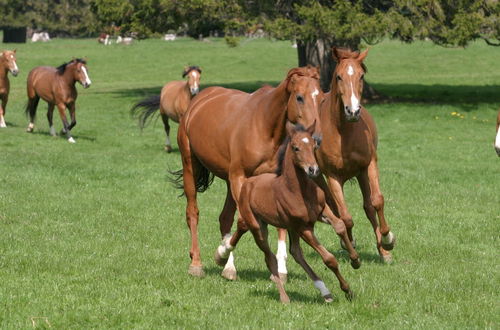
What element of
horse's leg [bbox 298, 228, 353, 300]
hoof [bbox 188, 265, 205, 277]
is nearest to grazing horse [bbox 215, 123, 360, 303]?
horse's leg [bbox 298, 228, 353, 300]

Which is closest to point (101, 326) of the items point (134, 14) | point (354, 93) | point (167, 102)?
point (354, 93)

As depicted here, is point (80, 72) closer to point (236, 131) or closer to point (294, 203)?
point (236, 131)

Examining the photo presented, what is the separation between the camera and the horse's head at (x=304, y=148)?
7.20 m

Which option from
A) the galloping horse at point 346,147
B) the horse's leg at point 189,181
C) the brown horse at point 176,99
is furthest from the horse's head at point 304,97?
the brown horse at point 176,99

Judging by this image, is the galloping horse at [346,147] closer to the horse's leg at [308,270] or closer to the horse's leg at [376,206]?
the horse's leg at [376,206]

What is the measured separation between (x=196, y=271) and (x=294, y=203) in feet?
7.72

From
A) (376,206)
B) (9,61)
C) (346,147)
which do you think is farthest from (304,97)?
(9,61)

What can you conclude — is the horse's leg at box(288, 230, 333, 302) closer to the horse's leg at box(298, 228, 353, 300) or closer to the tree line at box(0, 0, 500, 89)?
the horse's leg at box(298, 228, 353, 300)

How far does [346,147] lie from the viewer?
33.4 feet

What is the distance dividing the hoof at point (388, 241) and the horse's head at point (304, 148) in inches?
126

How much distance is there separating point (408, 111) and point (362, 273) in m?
21.9

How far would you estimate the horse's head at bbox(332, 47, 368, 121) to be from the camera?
31.7 feet

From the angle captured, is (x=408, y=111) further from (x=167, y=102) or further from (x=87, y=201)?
(x=87, y=201)

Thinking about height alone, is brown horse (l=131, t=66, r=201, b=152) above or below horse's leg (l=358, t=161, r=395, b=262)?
below
